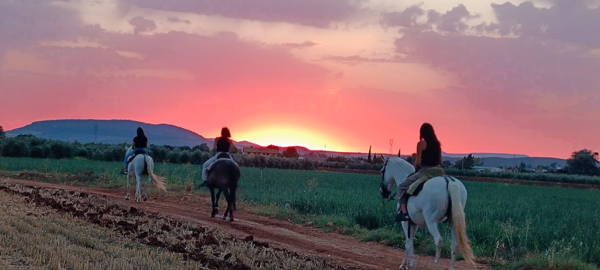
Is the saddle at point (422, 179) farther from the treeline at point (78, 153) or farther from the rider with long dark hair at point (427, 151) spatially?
the treeline at point (78, 153)

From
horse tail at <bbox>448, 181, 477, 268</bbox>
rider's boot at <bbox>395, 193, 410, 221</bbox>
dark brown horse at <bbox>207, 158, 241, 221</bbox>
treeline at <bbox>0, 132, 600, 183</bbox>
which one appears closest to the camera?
horse tail at <bbox>448, 181, 477, 268</bbox>

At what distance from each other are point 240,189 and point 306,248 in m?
14.2

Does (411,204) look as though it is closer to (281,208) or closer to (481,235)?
(481,235)

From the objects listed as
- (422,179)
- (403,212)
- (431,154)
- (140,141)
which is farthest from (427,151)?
(140,141)

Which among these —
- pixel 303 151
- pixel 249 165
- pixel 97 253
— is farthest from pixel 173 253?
pixel 303 151

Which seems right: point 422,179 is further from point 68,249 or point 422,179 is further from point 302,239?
point 68,249

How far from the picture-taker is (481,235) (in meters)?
13.9

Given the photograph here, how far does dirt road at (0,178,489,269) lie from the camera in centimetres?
1145

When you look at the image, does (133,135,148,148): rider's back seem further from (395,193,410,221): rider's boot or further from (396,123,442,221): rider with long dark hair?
(396,123,442,221): rider with long dark hair

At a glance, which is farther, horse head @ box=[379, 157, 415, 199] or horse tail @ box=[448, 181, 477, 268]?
horse head @ box=[379, 157, 415, 199]

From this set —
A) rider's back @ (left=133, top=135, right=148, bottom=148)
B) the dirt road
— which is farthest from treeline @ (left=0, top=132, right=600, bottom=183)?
the dirt road

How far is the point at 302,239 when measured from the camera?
45.0 ft

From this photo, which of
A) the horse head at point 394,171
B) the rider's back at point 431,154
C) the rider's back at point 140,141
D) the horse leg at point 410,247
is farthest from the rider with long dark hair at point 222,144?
the rider's back at point 431,154

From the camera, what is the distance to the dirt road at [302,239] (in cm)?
1145
